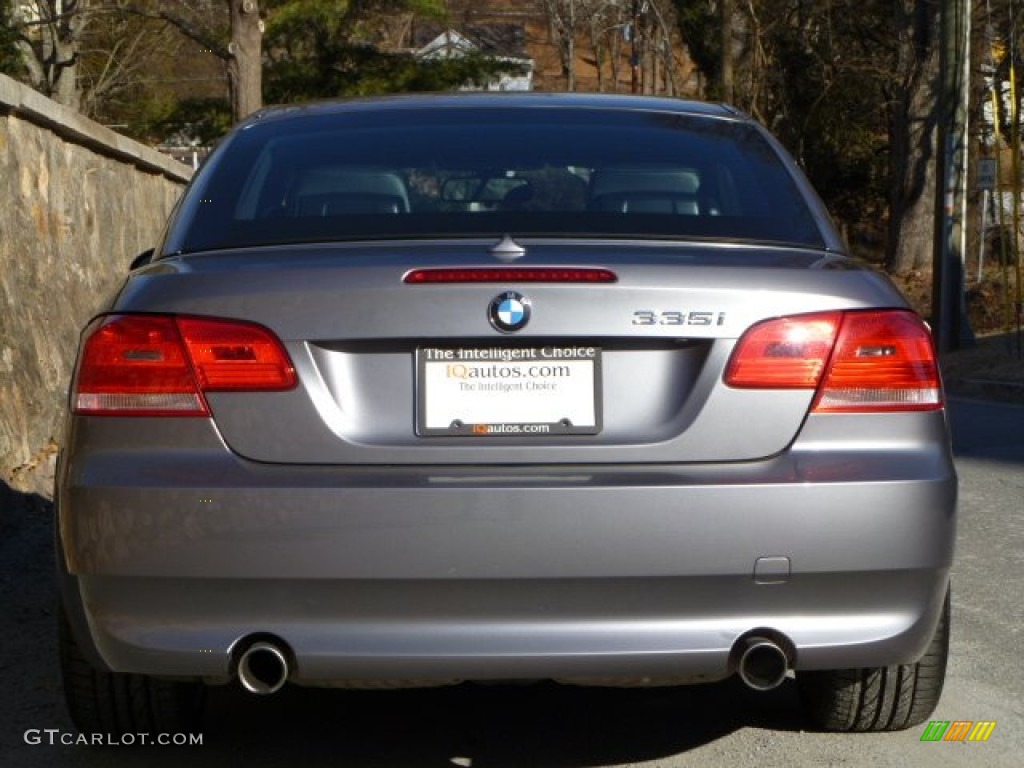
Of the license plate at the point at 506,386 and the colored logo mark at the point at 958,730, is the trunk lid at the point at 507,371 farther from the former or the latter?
the colored logo mark at the point at 958,730

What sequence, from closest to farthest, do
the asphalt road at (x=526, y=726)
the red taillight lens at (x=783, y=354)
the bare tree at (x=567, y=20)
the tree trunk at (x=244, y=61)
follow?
the red taillight lens at (x=783, y=354), the asphalt road at (x=526, y=726), the tree trunk at (x=244, y=61), the bare tree at (x=567, y=20)

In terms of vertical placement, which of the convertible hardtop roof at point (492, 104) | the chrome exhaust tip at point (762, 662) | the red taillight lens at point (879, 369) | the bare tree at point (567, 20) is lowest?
the chrome exhaust tip at point (762, 662)

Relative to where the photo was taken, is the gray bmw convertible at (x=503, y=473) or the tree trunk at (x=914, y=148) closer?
the gray bmw convertible at (x=503, y=473)

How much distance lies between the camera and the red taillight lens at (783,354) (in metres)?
3.71

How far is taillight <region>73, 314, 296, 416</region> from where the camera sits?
12.2ft

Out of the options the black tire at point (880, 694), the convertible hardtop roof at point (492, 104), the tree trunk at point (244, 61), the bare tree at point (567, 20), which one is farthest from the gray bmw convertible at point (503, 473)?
the bare tree at point (567, 20)

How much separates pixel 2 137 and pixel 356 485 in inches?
216

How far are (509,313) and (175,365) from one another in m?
0.71

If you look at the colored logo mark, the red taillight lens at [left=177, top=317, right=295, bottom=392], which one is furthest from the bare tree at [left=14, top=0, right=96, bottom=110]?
the red taillight lens at [left=177, top=317, right=295, bottom=392]

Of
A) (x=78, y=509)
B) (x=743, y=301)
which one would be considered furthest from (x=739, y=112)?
(x=78, y=509)

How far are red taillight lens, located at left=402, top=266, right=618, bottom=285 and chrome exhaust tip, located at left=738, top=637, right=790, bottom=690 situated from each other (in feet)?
2.62

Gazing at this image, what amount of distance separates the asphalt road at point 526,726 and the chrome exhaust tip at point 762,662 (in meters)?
0.64

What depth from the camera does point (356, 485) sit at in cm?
362

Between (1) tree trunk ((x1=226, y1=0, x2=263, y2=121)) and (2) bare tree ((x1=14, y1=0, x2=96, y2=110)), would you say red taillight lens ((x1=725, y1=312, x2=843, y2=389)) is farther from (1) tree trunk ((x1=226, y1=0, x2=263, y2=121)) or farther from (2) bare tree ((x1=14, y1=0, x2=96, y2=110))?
(2) bare tree ((x1=14, y1=0, x2=96, y2=110))
